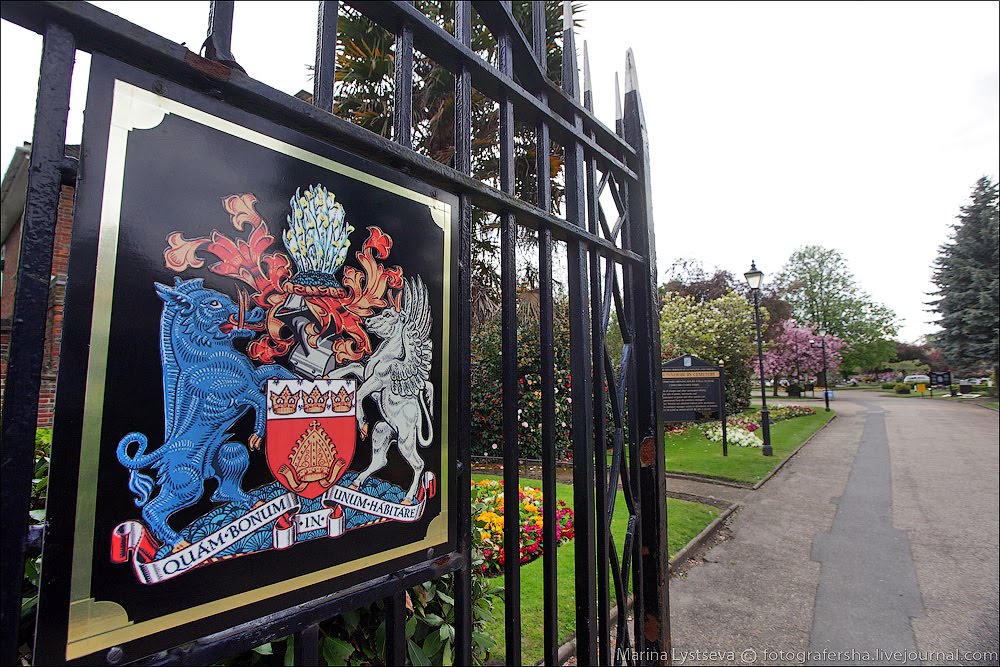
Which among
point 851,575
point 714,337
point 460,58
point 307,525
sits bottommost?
point 851,575

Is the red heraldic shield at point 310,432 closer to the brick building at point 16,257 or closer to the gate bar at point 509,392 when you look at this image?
the gate bar at point 509,392

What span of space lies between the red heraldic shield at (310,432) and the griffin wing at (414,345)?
0.14m

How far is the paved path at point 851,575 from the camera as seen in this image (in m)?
3.66

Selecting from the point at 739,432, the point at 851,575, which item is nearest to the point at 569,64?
the point at 851,575

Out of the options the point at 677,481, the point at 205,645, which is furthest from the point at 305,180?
the point at 677,481

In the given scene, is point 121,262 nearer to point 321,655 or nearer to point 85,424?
point 85,424

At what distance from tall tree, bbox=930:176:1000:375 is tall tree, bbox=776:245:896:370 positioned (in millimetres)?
14296

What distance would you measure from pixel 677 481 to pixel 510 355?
326 inches

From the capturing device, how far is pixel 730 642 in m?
3.64

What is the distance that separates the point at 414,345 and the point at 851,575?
5.76 meters

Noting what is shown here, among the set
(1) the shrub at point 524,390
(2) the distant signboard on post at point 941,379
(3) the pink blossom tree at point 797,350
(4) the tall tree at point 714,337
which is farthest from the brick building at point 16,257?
(2) the distant signboard on post at point 941,379

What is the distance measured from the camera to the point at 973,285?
78.6 feet

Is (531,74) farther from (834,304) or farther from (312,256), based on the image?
(834,304)

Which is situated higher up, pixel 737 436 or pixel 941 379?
pixel 941 379
